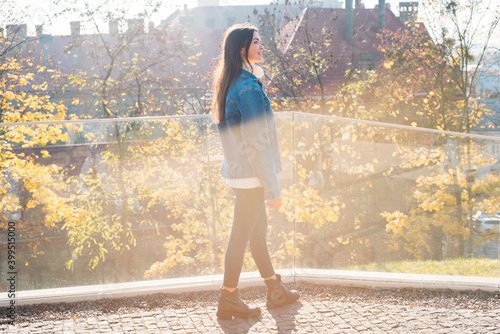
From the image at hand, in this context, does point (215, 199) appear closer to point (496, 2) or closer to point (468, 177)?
point (468, 177)

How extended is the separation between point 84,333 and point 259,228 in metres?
1.12

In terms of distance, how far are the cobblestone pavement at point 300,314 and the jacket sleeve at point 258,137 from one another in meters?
0.74

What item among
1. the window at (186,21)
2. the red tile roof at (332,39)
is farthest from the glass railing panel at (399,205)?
the red tile roof at (332,39)

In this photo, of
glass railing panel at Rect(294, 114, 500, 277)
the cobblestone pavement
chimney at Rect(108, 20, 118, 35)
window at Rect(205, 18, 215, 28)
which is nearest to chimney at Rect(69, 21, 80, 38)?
chimney at Rect(108, 20, 118, 35)

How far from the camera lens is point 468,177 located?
411cm

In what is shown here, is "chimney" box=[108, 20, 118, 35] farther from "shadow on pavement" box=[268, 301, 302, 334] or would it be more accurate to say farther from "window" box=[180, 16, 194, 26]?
"shadow on pavement" box=[268, 301, 302, 334]

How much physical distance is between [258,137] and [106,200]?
1.35 meters

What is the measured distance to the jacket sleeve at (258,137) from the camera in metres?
3.08

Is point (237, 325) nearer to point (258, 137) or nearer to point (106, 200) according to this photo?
point (258, 137)

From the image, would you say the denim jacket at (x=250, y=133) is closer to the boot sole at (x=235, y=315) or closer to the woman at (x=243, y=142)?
the woman at (x=243, y=142)

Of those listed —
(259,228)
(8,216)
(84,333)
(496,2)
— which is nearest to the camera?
(84,333)

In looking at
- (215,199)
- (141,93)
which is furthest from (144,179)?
(141,93)

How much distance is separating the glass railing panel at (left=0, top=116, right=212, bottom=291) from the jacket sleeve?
86 centimetres

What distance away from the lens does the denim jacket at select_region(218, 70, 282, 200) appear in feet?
10.1
